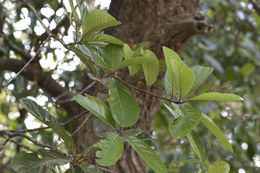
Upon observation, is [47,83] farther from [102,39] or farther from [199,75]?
[199,75]

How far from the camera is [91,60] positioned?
720 millimetres

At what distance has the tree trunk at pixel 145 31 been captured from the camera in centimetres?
112

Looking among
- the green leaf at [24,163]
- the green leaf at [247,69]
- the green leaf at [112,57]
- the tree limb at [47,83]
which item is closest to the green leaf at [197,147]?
the green leaf at [112,57]

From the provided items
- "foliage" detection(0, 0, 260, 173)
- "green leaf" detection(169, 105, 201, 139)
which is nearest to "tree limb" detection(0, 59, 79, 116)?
"foliage" detection(0, 0, 260, 173)

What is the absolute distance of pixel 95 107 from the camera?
2.09ft

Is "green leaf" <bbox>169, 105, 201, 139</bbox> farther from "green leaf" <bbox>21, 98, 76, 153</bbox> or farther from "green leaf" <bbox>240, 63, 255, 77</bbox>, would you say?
"green leaf" <bbox>240, 63, 255, 77</bbox>

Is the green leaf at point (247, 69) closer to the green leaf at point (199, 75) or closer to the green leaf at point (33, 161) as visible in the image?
the green leaf at point (199, 75)

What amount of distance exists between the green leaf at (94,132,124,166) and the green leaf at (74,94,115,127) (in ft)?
0.15

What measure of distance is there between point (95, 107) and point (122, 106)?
2.4 inches

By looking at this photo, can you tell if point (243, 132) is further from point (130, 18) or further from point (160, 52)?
point (130, 18)

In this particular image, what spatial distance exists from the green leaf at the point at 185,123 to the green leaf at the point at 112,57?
18 centimetres

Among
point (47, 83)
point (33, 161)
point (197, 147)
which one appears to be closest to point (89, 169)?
point (33, 161)

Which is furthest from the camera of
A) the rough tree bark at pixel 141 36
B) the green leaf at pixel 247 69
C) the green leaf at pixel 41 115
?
the green leaf at pixel 247 69

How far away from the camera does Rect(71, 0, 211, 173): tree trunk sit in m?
1.12
